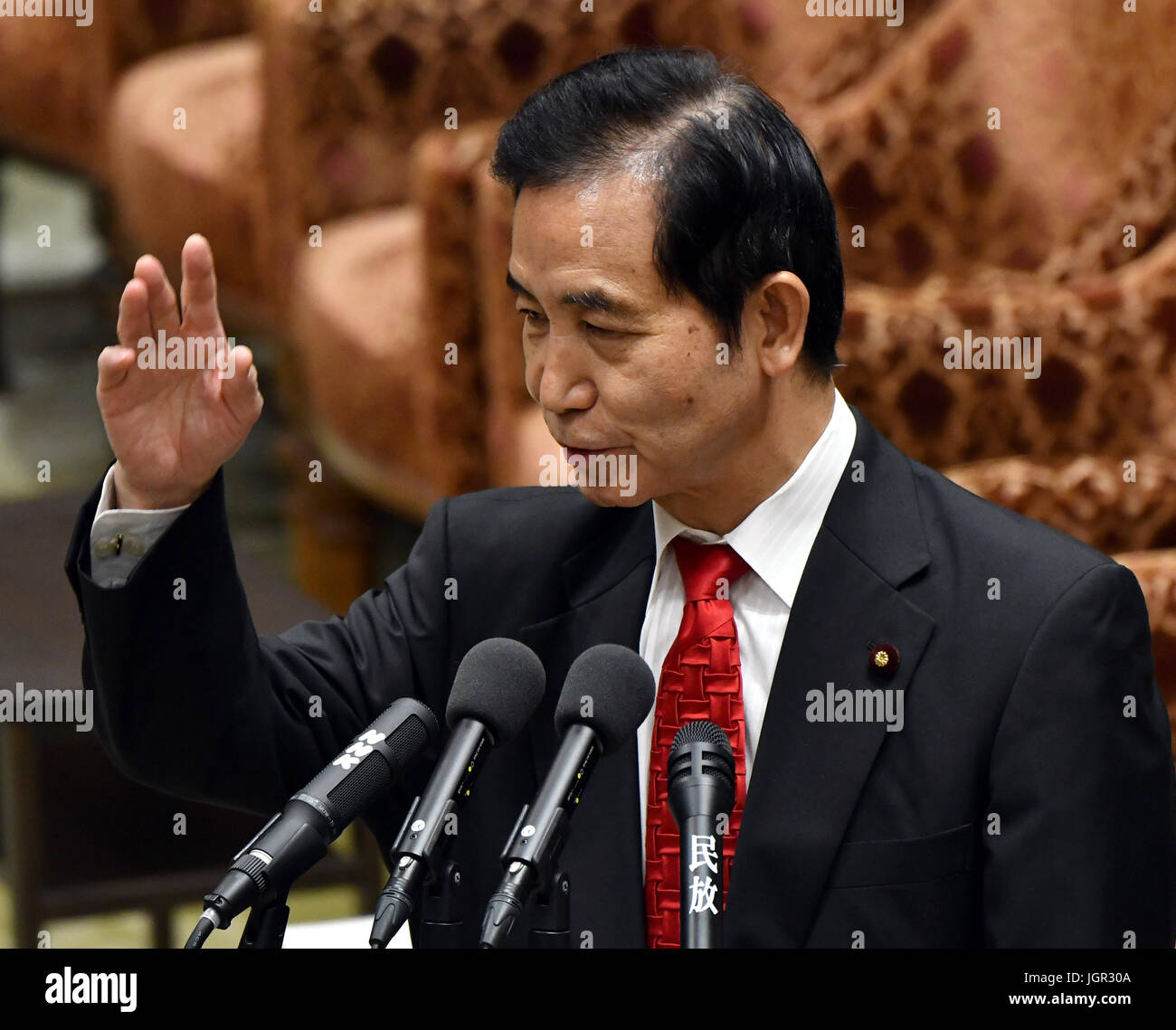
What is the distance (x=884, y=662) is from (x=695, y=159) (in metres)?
0.45

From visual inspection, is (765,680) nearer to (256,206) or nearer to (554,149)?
(554,149)

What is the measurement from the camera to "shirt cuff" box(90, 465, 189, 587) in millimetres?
1453

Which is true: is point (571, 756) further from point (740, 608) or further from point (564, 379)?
point (740, 608)

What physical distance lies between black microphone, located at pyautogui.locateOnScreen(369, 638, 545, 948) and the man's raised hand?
0.34 metres

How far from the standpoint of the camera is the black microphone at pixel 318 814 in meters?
1.07

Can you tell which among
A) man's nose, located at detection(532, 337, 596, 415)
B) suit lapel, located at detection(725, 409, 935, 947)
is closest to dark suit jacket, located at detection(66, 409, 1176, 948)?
suit lapel, located at detection(725, 409, 935, 947)

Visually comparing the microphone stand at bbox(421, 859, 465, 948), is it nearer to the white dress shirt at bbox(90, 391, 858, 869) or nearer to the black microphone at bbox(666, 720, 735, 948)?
the black microphone at bbox(666, 720, 735, 948)

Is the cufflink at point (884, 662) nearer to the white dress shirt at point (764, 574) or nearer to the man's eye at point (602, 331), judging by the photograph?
the white dress shirt at point (764, 574)

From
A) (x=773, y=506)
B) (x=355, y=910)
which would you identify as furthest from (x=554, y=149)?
(x=355, y=910)

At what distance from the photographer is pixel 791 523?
160 centimetres

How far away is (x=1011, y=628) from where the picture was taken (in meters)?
1.51

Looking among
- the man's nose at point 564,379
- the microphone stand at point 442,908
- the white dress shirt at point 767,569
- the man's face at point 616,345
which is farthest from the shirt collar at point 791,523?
the microphone stand at point 442,908

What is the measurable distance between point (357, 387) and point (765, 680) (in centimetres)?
233

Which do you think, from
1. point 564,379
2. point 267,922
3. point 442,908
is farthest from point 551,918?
point 564,379
